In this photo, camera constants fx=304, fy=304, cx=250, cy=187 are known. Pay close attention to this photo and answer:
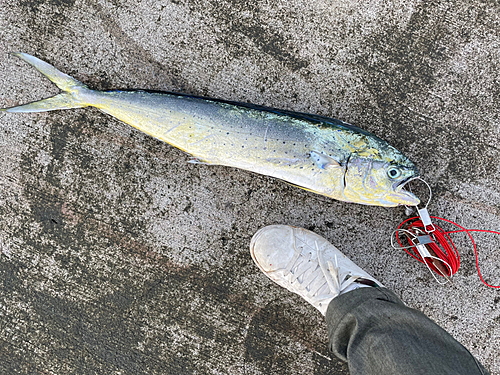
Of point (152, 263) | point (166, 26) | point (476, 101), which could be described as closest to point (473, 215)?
point (476, 101)

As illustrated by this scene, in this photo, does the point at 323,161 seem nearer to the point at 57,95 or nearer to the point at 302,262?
the point at 302,262

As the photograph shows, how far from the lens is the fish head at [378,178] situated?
220cm

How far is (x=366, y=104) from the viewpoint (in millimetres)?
2555

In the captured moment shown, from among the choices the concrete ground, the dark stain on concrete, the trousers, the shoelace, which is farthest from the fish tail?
the trousers

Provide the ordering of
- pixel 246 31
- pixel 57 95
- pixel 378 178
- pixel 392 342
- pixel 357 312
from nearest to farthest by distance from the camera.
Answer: pixel 392 342, pixel 357 312, pixel 378 178, pixel 57 95, pixel 246 31

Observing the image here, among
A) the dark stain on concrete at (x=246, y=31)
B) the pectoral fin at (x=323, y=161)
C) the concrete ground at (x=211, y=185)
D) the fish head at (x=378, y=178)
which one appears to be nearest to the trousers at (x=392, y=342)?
the concrete ground at (x=211, y=185)

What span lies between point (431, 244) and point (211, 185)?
6.16 feet

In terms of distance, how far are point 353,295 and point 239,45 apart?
7.22 feet

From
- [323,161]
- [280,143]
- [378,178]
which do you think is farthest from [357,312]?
[280,143]

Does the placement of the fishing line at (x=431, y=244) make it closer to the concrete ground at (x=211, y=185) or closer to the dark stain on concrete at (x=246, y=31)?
the concrete ground at (x=211, y=185)

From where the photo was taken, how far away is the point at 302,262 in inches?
96.9

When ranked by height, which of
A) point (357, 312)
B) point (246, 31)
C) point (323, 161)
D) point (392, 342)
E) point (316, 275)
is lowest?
point (316, 275)

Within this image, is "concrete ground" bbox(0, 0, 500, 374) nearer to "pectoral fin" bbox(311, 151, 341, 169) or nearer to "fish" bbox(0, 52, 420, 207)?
"fish" bbox(0, 52, 420, 207)

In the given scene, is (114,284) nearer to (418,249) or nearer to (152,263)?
(152,263)
